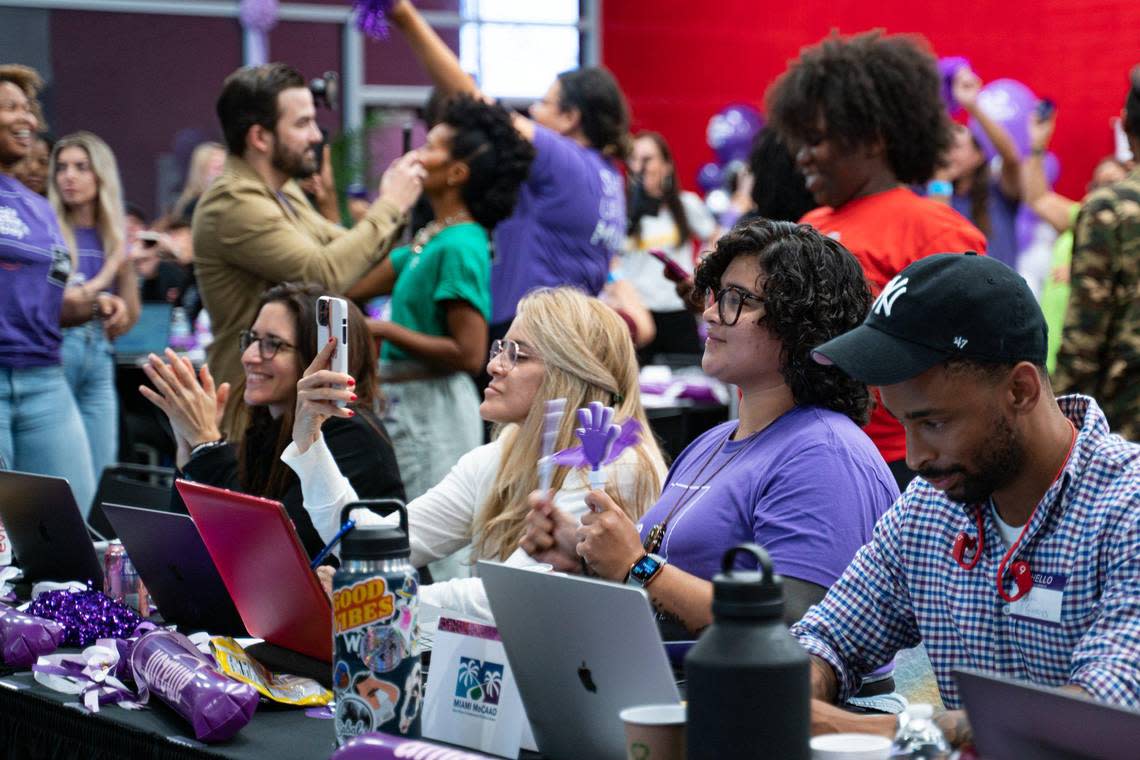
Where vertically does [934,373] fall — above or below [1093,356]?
above

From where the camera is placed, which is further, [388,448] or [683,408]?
[683,408]

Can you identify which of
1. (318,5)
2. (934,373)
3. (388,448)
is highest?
(318,5)

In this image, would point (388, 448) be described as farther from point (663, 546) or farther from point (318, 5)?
point (318, 5)

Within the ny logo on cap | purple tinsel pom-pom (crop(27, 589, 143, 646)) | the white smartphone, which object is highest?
the ny logo on cap

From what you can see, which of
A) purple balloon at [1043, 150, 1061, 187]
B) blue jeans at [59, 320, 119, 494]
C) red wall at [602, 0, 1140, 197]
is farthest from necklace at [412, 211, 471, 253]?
purple balloon at [1043, 150, 1061, 187]

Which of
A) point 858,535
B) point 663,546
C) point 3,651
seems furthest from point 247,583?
point 858,535

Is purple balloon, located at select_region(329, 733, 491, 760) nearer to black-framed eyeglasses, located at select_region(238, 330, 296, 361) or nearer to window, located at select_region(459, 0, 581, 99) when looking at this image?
black-framed eyeglasses, located at select_region(238, 330, 296, 361)

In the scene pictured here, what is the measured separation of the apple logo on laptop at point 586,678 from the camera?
4.97 ft

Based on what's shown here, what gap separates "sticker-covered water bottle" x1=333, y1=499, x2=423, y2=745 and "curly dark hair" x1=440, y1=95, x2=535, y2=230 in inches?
100

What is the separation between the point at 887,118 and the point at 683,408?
1976 mm

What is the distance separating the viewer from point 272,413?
295 cm

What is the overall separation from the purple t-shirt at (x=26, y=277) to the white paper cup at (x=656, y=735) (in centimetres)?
283

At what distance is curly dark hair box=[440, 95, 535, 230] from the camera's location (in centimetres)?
404

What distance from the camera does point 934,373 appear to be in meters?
1.62
